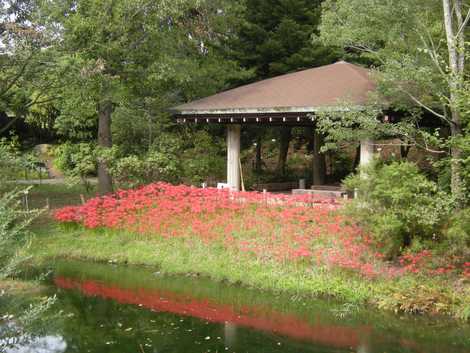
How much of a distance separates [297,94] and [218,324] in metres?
7.83

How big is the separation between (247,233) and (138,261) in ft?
8.51

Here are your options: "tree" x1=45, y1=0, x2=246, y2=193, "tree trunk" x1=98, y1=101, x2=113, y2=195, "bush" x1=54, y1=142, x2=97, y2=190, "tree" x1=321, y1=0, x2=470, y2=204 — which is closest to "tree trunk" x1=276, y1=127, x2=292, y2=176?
"tree" x1=45, y1=0, x2=246, y2=193

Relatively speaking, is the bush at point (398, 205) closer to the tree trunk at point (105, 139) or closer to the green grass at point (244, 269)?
the green grass at point (244, 269)

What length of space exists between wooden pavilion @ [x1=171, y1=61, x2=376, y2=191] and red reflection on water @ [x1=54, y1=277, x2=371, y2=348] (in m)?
5.34

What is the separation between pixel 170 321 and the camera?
917cm

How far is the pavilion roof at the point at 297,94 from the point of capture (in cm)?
1396

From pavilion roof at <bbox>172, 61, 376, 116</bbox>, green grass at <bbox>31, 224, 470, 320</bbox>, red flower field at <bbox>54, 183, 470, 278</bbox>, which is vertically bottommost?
green grass at <bbox>31, 224, 470, 320</bbox>

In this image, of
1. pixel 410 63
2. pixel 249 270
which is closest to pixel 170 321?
pixel 249 270

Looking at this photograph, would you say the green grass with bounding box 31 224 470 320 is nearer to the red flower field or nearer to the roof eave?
the red flower field

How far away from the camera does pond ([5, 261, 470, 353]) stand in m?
8.14

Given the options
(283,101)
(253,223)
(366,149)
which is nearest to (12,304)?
(253,223)

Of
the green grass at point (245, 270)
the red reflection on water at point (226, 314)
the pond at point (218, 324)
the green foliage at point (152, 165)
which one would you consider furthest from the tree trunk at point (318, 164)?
the red reflection on water at point (226, 314)

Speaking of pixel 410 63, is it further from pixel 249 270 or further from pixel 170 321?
pixel 170 321

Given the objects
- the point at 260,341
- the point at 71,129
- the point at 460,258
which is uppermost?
the point at 71,129
